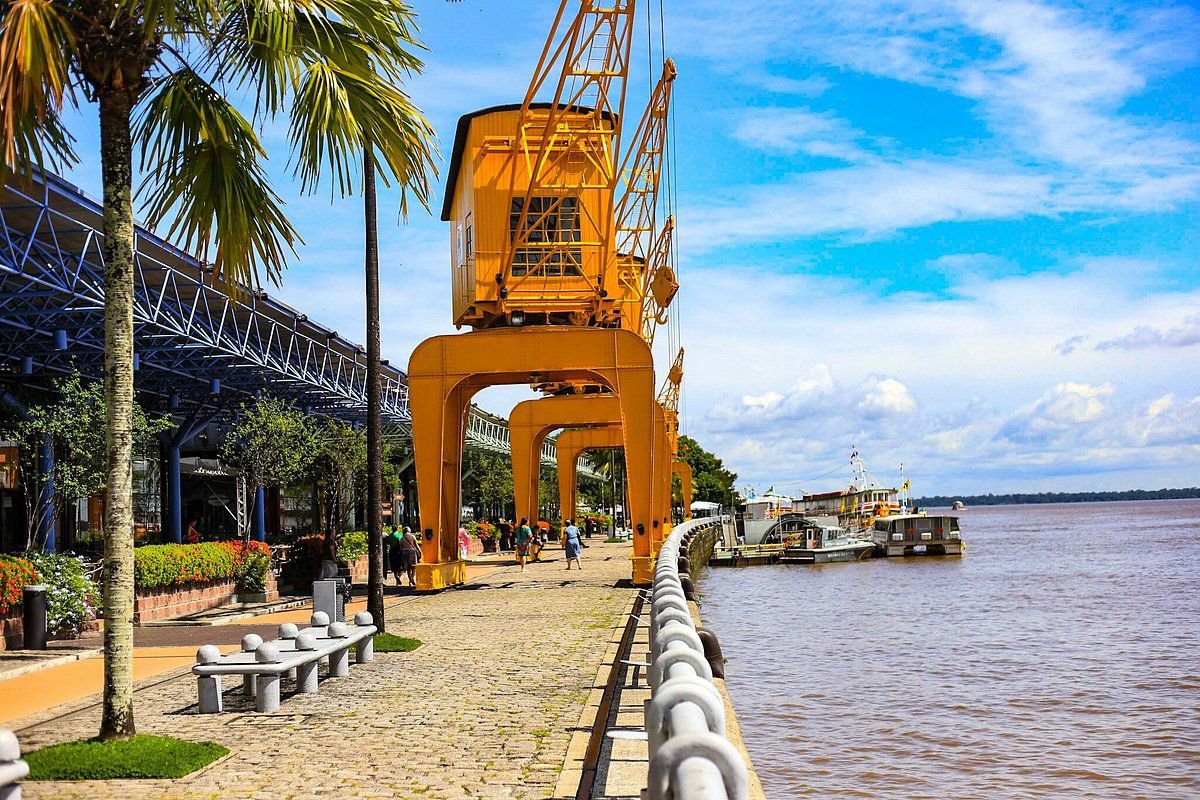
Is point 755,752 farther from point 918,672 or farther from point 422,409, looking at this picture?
point 422,409

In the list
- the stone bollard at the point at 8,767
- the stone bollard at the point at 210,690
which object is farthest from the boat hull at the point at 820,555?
the stone bollard at the point at 8,767

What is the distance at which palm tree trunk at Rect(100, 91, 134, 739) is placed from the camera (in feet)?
29.9

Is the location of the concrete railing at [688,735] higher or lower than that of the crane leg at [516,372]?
lower

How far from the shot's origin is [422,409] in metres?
29.9

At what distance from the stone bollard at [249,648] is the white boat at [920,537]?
6643cm

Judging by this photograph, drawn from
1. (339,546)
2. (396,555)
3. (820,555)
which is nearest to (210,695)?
(396,555)

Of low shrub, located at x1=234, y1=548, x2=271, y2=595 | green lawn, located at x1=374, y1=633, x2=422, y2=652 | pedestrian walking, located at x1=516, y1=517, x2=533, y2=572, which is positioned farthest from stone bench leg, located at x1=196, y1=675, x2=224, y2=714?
pedestrian walking, located at x1=516, y1=517, x2=533, y2=572

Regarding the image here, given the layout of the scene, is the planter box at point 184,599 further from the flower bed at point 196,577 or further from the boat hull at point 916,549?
the boat hull at point 916,549

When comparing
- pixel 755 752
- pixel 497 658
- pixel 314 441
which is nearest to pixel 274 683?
pixel 497 658

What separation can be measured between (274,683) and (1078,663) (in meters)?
19.0

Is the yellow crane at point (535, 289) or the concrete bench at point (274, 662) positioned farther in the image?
the yellow crane at point (535, 289)

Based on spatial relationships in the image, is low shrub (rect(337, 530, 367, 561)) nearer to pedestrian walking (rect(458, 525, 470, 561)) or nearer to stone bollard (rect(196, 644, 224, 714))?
pedestrian walking (rect(458, 525, 470, 561))

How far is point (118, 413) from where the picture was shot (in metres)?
9.22

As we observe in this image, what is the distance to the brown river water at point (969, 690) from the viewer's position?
48.9 feet
